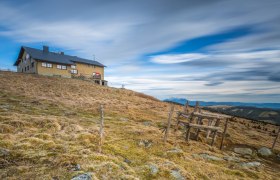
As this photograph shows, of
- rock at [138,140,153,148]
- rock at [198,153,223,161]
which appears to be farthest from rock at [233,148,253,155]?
rock at [138,140,153,148]

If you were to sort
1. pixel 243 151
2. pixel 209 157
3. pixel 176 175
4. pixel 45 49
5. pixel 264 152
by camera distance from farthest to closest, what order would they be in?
pixel 45 49 < pixel 264 152 < pixel 243 151 < pixel 209 157 < pixel 176 175

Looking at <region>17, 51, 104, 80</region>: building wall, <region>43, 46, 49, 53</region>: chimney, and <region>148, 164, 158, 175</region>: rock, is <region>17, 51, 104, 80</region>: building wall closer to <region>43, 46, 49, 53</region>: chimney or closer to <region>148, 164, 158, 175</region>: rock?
<region>43, 46, 49, 53</region>: chimney

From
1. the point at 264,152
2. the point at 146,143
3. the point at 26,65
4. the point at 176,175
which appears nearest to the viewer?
the point at 176,175

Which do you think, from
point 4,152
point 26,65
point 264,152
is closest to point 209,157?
point 264,152

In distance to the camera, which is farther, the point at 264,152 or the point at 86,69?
the point at 86,69

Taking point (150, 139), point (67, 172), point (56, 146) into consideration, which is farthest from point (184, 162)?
point (56, 146)

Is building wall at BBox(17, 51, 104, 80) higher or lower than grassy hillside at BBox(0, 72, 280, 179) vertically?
higher

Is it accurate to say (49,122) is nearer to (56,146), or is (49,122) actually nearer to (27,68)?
(56,146)

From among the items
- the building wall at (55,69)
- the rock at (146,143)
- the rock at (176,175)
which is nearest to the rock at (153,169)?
the rock at (176,175)

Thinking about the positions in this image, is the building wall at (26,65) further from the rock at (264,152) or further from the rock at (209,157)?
the rock at (264,152)

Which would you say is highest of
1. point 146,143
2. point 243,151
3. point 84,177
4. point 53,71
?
point 53,71

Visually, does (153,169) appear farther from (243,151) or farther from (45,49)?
(45,49)

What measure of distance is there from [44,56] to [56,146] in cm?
5291

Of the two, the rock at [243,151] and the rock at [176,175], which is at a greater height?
the rock at [176,175]
